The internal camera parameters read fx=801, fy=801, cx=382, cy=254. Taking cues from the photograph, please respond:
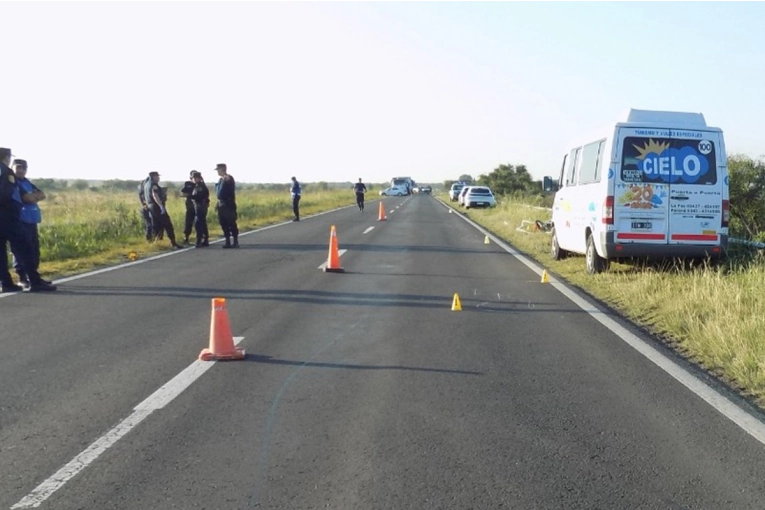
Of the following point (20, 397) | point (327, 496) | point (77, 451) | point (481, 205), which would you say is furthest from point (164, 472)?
point (481, 205)

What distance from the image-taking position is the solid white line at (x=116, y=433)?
13.8ft

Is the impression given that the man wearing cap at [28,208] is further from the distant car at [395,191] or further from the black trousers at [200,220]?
the distant car at [395,191]

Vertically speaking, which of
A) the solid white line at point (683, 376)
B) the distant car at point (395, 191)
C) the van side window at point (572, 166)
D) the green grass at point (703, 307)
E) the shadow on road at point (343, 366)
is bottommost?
the solid white line at point (683, 376)

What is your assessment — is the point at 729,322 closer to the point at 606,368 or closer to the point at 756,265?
the point at 606,368

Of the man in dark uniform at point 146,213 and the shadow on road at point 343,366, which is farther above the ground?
the man in dark uniform at point 146,213

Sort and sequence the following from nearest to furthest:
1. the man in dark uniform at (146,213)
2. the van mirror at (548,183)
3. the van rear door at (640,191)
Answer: the van rear door at (640,191)
the van mirror at (548,183)
the man in dark uniform at (146,213)

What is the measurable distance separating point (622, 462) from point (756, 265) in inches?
340

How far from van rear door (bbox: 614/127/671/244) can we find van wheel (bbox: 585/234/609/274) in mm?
866

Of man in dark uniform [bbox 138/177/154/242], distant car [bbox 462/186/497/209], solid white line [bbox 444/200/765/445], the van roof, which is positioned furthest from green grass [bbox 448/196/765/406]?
distant car [bbox 462/186/497/209]

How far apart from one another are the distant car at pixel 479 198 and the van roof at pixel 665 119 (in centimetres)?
3424

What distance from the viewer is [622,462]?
15.4 ft

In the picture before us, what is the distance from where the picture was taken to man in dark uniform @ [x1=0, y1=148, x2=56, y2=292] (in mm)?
10961

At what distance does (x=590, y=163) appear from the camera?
13.5 meters

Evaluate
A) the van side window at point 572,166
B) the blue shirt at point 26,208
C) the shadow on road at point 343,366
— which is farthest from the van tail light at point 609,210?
the blue shirt at point 26,208
